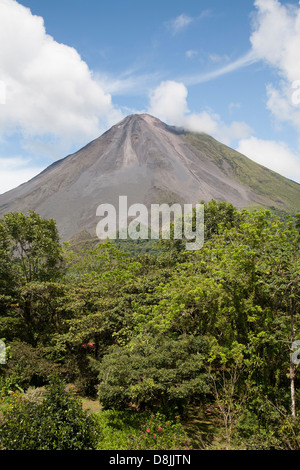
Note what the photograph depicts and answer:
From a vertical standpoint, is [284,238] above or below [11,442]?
above

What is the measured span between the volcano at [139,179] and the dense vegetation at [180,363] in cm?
6615

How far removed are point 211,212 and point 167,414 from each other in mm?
16428

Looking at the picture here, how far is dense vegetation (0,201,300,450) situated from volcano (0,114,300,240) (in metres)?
66.1

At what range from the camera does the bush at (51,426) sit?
4.92m

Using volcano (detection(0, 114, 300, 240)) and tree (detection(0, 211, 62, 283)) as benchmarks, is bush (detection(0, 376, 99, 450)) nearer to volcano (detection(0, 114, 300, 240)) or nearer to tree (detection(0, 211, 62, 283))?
tree (detection(0, 211, 62, 283))

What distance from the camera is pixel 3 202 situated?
326ft

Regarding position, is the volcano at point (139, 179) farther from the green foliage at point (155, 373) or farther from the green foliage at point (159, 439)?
the green foliage at point (159, 439)

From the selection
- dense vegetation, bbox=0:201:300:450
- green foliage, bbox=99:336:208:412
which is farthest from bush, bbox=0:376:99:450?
green foliage, bbox=99:336:208:412

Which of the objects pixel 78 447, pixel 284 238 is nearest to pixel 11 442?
pixel 78 447

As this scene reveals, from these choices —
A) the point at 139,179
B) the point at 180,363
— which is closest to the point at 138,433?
the point at 180,363

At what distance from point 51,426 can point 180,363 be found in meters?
3.77

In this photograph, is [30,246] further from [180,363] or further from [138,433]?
[138,433]

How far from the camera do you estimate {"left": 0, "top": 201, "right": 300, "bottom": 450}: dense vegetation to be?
5.98 metres
